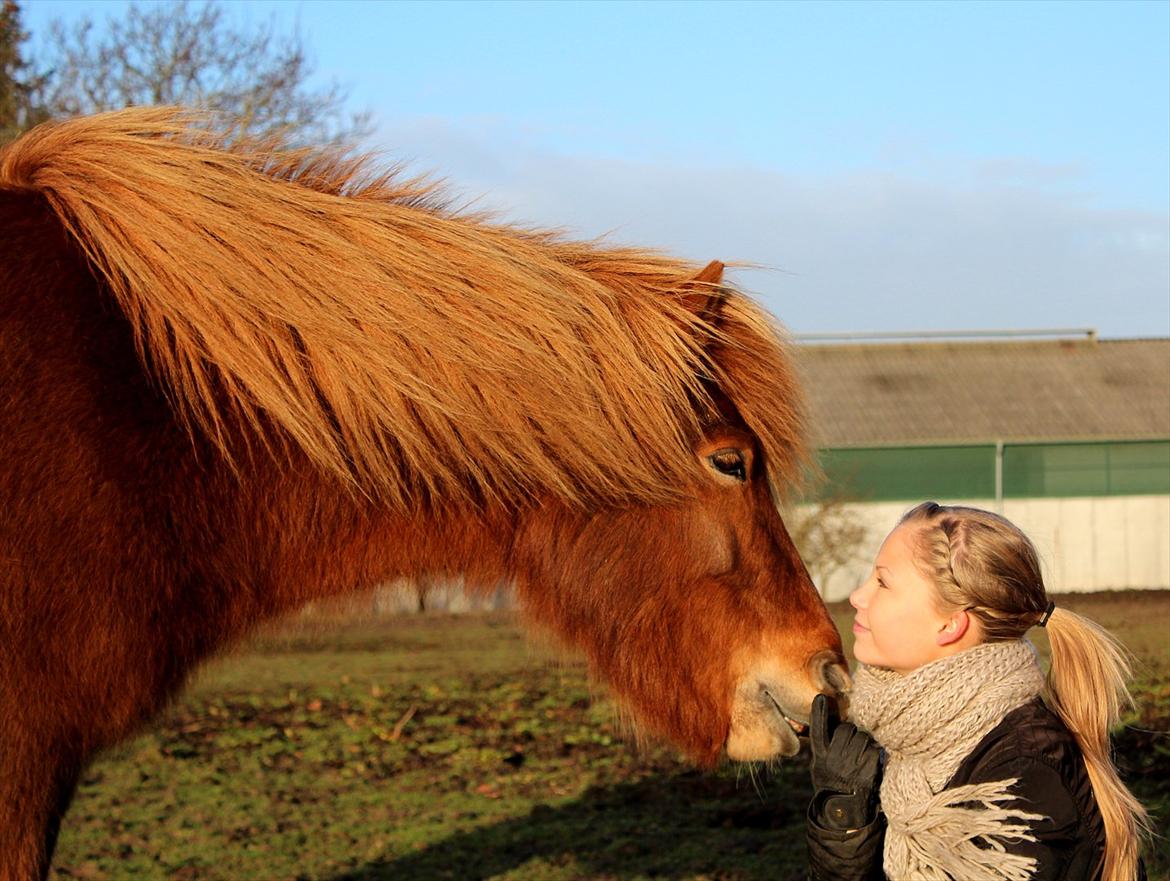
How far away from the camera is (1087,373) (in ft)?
76.0

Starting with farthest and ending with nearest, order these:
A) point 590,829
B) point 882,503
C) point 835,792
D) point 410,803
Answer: point 882,503
point 410,803
point 590,829
point 835,792

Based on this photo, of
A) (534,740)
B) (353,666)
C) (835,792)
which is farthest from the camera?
(353,666)

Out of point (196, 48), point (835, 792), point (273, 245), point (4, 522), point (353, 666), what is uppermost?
point (196, 48)

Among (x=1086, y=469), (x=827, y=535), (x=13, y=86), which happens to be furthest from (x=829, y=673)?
(x=1086, y=469)

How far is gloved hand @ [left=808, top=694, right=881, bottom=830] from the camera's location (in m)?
2.47

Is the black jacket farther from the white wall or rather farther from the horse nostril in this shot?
the white wall

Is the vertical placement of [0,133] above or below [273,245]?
above

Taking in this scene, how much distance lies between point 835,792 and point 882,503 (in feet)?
57.1

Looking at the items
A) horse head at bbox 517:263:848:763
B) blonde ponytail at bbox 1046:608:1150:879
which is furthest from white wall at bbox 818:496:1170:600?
blonde ponytail at bbox 1046:608:1150:879

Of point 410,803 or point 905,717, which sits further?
point 410,803

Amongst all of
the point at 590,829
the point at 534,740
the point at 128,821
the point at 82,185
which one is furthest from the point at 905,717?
the point at 534,740

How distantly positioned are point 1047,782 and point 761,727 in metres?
1.00

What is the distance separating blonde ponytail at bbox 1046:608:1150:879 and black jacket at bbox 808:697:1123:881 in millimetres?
26

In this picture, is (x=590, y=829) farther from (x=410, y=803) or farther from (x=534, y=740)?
(x=534, y=740)
